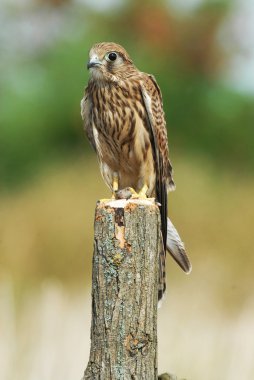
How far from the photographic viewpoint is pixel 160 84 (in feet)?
36.7

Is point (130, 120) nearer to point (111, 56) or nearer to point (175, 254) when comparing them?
point (111, 56)

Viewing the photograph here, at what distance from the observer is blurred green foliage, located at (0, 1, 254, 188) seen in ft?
34.8

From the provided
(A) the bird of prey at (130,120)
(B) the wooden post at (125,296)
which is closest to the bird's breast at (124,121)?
(A) the bird of prey at (130,120)

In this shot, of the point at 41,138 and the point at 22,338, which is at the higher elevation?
the point at 41,138

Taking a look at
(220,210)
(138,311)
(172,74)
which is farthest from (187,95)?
(138,311)

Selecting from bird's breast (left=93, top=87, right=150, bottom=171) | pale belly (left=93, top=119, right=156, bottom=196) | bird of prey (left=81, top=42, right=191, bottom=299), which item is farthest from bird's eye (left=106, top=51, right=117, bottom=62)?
pale belly (left=93, top=119, right=156, bottom=196)

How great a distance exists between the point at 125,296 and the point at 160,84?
8.01 m

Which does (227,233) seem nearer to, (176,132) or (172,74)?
(176,132)

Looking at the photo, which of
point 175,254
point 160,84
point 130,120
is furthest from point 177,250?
point 160,84

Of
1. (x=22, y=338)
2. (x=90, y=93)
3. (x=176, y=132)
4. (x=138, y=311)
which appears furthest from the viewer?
(x=176, y=132)

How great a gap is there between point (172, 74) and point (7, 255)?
412cm

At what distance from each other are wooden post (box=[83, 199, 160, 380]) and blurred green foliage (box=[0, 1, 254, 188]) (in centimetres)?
676

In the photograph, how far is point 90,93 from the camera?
447 cm

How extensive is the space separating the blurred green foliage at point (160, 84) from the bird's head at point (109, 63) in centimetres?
575
